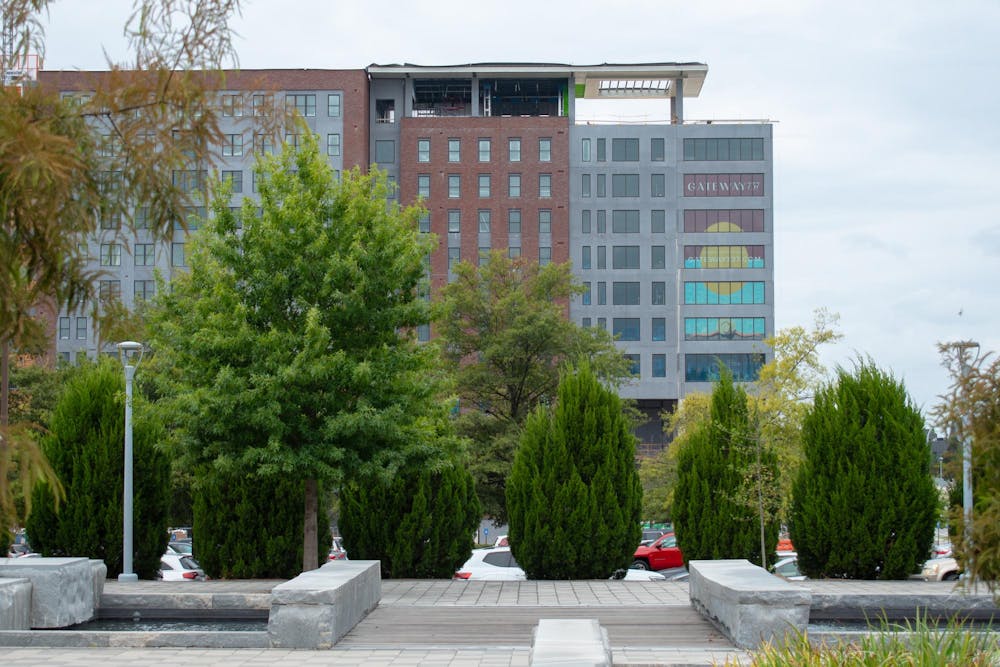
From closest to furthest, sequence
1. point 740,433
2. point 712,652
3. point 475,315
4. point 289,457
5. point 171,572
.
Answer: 1. point 712,652
2. point 289,457
3. point 740,433
4. point 171,572
5. point 475,315

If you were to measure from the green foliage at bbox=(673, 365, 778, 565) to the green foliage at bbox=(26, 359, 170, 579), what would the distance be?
385 inches

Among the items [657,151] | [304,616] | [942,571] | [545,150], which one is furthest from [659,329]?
[304,616]

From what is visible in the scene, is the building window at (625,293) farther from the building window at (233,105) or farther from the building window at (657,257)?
the building window at (233,105)

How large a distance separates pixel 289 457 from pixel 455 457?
11.3ft

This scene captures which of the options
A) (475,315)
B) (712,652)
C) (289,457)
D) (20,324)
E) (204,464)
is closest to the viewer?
(20,324)

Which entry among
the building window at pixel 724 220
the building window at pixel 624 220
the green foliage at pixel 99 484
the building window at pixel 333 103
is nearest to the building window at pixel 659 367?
the building window at pixel 624 220

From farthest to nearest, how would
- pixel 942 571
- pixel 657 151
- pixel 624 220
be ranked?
1. pixel 624 220
2. pixel 657 151
3. pixel 942 571

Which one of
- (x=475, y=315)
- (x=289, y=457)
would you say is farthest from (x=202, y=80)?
(x=475, y=315)

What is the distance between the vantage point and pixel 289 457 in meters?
17.8

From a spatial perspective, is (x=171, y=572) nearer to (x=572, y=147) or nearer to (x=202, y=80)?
(x=202, y=80)

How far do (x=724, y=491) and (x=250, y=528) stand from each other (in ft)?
28.9

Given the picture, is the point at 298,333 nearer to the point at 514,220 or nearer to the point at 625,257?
the point at 514,220

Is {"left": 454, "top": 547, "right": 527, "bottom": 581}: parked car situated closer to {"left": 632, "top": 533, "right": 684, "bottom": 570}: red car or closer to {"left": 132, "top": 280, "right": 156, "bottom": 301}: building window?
{"left": 632, "top": 533, "right": 684, "bottom": 570}: red car

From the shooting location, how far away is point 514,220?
3561 inches
